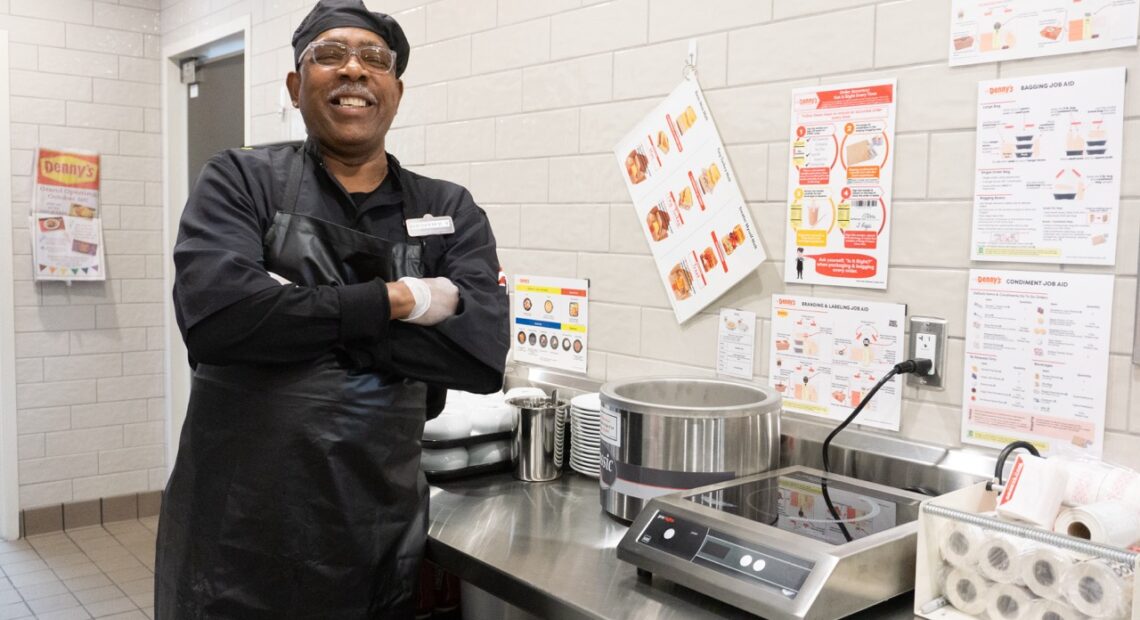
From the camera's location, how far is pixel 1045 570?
1.11 meters

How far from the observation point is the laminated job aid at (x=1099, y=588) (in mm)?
1036

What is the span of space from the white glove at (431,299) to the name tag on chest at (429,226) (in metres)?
0.12

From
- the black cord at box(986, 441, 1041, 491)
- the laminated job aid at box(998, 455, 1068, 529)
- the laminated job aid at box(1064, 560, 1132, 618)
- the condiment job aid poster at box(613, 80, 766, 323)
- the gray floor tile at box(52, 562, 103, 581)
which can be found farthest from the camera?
the gray floor tile at box(52, 562, 103, 581)

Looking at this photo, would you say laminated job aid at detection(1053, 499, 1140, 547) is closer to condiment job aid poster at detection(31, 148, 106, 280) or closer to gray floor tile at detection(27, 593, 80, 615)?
gray floor tile at detection(27, 593, 80, 615)

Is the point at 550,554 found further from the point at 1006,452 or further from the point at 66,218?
the point at 66,218

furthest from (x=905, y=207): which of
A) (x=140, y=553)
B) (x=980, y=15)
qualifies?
(x=140, y=553)

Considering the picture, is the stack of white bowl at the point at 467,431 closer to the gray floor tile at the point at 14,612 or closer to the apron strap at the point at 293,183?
the apron strap at the point at 293,183

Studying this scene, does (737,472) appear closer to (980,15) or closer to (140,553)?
(980,15)

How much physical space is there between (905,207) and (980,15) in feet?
1.13

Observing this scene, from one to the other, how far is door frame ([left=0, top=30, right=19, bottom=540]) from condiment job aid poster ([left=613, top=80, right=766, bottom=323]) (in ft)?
10.8

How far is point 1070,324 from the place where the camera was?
4.81 ft

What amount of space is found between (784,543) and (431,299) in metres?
0.72

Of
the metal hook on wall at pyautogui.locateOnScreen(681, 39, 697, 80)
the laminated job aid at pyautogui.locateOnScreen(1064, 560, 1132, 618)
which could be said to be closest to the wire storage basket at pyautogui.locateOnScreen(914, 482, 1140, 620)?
the laminated job aid at pyautogui.locateOnScreen(1064, 560, 1132, 618)

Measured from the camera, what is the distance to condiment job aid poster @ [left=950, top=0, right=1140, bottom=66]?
140cm
